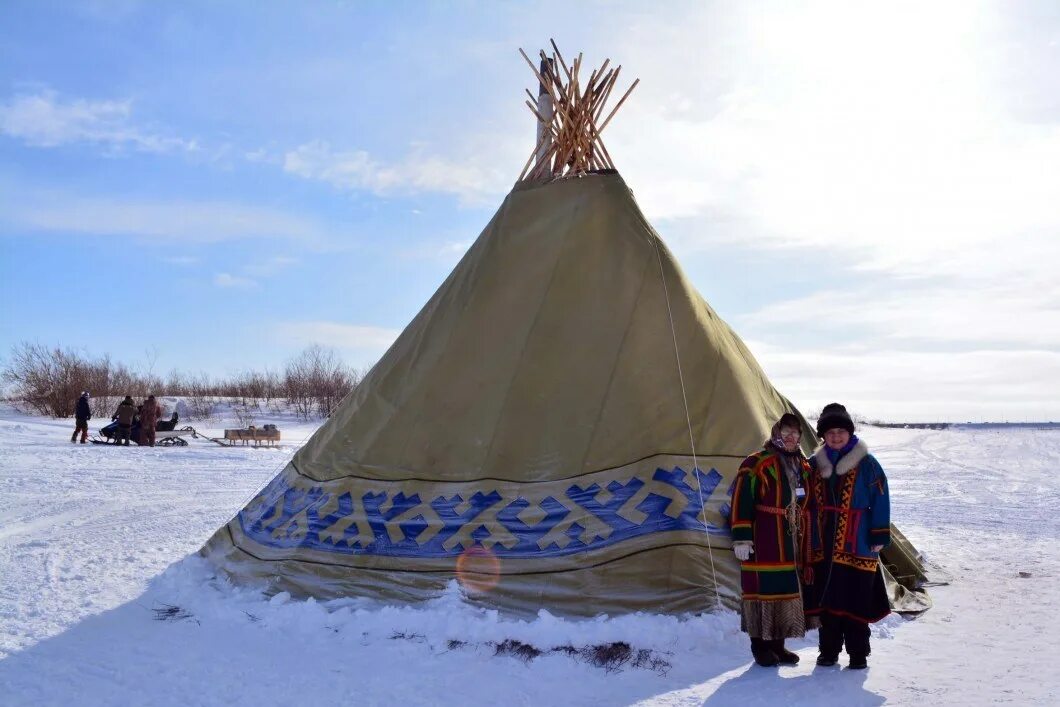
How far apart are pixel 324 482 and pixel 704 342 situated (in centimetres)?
305

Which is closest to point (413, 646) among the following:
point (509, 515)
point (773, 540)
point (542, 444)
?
point (509, 515)

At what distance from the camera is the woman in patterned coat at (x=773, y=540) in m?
4.35

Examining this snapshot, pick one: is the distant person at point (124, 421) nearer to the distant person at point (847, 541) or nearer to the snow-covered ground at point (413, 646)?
the snow-covered ground at point (413, 646)

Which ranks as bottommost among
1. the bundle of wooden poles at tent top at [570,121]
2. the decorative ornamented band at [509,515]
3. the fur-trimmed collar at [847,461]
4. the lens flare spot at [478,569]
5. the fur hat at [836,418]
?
the lens flare spot at [478,569]

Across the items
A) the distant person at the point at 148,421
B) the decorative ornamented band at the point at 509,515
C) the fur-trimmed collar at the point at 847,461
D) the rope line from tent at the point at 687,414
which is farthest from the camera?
the distant person at the point at 148,421

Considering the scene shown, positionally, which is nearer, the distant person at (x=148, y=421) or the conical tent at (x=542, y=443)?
the conical tent at (x=542, y=443)

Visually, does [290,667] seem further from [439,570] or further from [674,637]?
[674,637]

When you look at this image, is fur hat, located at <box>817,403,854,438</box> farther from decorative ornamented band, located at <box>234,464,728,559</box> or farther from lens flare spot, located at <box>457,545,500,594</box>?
lens flare spot, located at <box>457,545,500,594</box>

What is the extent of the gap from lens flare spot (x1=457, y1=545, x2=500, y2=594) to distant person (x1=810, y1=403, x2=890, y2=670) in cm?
193

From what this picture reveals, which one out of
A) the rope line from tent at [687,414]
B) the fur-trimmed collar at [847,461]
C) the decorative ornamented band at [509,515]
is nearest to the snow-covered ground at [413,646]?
the rope line from tent at [687,414]

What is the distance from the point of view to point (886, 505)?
14.4 feet

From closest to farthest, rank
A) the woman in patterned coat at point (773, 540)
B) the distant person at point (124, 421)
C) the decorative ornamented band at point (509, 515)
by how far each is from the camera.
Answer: the woman in patterned coat at point (773, 540), the decorative ornamented band at point (509, 515), the distant person at point (124, 421)

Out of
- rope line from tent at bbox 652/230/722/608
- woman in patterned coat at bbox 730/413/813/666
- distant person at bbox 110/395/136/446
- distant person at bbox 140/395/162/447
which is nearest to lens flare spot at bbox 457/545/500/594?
rope line from tent at bbox 652/230/722/608

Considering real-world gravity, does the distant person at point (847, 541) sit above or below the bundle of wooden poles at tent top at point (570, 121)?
below
